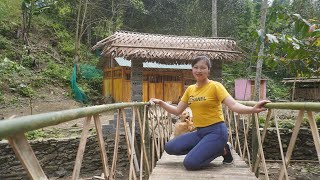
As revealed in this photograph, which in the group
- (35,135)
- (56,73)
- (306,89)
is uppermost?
(56,73)

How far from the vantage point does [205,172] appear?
3.07 metres

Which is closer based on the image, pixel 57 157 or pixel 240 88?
pixel 57 157

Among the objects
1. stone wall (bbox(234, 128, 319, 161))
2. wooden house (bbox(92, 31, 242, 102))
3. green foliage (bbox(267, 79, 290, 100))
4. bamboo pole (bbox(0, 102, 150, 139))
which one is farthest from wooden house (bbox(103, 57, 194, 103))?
bamboo pole (bbox(0, 102, 150, 139))

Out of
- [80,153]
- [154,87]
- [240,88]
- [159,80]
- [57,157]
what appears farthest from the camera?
[240,88]

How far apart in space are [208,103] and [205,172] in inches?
27.1

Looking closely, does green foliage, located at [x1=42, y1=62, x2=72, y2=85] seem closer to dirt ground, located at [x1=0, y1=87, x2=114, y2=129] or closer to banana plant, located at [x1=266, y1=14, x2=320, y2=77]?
dirt ground, located at [x1=0, y1=87, x2=114, y2=129]

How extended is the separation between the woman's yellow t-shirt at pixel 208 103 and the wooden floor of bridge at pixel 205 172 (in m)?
0.48

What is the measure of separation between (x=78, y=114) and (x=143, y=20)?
858 inches

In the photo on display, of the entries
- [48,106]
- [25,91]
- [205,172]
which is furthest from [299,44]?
[25,91]

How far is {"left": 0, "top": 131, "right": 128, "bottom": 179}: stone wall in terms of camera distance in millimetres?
8820

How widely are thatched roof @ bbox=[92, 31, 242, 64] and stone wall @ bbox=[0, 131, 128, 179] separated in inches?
96.1

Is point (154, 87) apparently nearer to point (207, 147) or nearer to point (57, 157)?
point (57, 157)

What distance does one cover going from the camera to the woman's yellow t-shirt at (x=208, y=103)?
3.08 metres

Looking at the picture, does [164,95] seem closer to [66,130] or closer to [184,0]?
[66,130]
